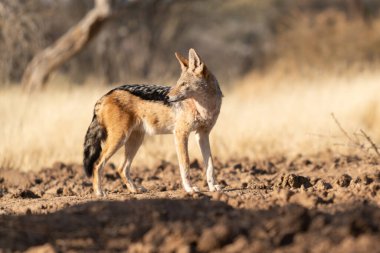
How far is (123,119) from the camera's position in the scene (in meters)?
7.76

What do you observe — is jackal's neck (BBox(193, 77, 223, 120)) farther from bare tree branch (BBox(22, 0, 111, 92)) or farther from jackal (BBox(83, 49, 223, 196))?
bare tree branch (BBox(22, 0, 111, 92))

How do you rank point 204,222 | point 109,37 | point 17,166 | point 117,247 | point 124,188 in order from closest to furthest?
point 117,247
point 204,222
point 124,188
point 17,166
point 109,37

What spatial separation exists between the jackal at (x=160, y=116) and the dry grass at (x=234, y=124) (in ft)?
7.24

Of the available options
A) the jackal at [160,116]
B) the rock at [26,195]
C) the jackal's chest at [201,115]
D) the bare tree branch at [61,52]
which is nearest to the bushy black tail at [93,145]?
the jackal at [160,116]

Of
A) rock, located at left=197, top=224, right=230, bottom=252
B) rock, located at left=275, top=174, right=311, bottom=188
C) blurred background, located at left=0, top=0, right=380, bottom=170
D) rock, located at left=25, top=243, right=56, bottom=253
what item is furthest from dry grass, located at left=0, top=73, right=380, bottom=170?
rock, located at left=25, top=243, right=56, bottom=253

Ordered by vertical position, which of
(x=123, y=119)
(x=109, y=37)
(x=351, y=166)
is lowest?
(x=351, y=166)

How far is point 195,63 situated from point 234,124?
4953 mm

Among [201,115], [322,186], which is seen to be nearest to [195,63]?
[201,115]

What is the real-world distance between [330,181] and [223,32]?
28240mm

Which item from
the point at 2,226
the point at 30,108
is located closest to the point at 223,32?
the point at 30,108

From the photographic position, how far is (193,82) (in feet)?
25.6

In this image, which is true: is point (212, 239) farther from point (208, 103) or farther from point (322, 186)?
point (208, 103)

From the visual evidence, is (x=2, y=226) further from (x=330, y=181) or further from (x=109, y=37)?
(x=109, y=37)

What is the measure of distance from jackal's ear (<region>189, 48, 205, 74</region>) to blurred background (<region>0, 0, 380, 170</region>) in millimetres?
1770
